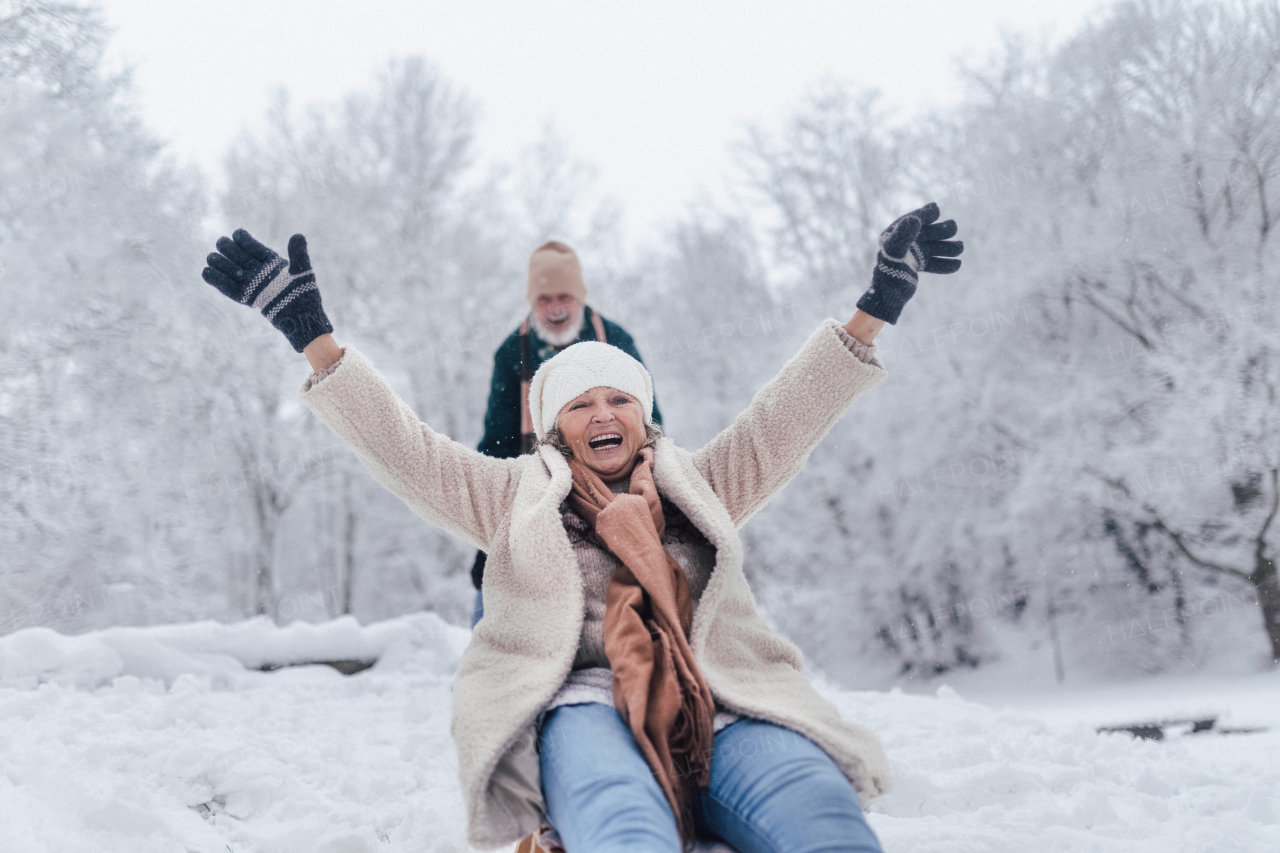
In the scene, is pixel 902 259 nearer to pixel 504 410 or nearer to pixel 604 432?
pixel 604 432

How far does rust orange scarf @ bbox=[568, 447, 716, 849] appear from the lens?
1550 mm

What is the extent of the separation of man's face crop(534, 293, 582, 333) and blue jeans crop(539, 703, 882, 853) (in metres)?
1.86

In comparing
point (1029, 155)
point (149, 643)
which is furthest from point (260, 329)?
point (1029, 155)

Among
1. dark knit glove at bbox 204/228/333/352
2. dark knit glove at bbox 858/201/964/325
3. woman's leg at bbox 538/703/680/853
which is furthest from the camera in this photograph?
dark knit glove at bbox 858/201/964/325

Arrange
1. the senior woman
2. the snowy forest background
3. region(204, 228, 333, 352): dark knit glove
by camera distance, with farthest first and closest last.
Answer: the snowy forest background → region(204, 228, 333, 352): dark knit glove → the senior woman

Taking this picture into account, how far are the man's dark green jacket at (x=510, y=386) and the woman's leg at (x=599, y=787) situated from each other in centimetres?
164

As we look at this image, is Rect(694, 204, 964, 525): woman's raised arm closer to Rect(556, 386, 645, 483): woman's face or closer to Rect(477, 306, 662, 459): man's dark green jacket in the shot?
Rect(556, 386, 645, 483): woman's face

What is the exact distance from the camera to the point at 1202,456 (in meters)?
8.21

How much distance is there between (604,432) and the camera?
1.99 m

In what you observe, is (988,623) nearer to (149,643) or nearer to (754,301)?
(754,301)

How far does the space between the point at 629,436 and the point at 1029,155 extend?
33.0 feet

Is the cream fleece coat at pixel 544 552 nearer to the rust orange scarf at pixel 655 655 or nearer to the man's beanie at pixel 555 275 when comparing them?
the rust orange scarf at pixel 655 655

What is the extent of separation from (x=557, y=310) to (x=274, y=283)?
1485 mm

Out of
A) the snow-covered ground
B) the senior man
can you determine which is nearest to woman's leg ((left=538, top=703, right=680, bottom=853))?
the snow-covered ground
